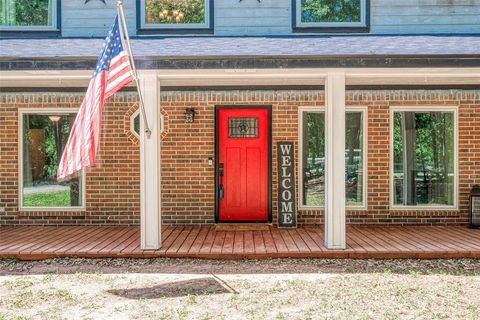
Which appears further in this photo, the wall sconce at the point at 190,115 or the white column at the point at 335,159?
the wall sconce at the point at 190,115

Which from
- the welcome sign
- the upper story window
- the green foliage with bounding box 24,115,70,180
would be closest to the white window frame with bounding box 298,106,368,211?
the welcome sign

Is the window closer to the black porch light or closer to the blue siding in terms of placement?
the blue siding

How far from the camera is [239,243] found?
657 centimetres

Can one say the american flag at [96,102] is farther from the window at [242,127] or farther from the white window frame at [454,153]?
the white window frame at [454,153]

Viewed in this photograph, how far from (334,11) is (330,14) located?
0.08 metres

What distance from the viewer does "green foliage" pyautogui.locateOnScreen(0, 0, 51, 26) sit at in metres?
7.87

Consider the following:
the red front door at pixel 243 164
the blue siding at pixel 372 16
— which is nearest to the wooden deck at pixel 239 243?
the red front door at pixel 243 164

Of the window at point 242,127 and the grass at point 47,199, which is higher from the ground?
the window at point 242,127

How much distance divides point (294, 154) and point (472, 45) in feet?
10.3

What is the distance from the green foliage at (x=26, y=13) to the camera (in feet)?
25.8

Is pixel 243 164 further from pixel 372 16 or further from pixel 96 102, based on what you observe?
pixel 96 102

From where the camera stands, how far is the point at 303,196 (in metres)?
8.04

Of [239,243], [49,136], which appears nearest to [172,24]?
A: [49,136]

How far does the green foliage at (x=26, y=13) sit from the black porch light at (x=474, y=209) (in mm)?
7740
